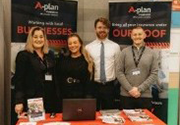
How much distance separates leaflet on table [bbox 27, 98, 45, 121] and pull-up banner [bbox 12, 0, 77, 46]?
138cm

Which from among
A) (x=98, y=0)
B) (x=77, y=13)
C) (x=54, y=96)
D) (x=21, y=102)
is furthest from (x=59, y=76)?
(x=98, y=0)

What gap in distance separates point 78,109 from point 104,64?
4.17ft

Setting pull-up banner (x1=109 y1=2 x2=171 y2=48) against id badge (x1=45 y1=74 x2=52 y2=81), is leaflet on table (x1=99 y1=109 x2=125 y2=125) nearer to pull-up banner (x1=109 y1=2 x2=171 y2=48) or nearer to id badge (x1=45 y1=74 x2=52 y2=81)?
id badge (x1=45 y1=74 x2=52 y2=81)

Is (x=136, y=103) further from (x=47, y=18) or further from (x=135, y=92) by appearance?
(x=47, y=18)

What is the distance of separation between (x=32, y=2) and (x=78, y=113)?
187 cm

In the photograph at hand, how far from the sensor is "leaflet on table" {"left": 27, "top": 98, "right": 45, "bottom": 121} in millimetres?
2291

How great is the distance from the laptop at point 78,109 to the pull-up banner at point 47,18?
154 cm

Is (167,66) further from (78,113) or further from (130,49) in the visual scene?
(78,113)

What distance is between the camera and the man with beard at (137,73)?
3223mm

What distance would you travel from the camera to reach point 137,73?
128 inches

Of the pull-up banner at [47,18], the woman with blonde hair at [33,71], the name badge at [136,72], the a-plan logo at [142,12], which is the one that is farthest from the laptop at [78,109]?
the a-plan logo at [142,12]

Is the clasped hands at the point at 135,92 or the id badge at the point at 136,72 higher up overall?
the id badge at the point at 136,72

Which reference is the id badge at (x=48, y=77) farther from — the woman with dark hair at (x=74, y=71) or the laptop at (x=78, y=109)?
the laptop at (x=78, y=109)

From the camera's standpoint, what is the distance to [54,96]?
3.20 meters
